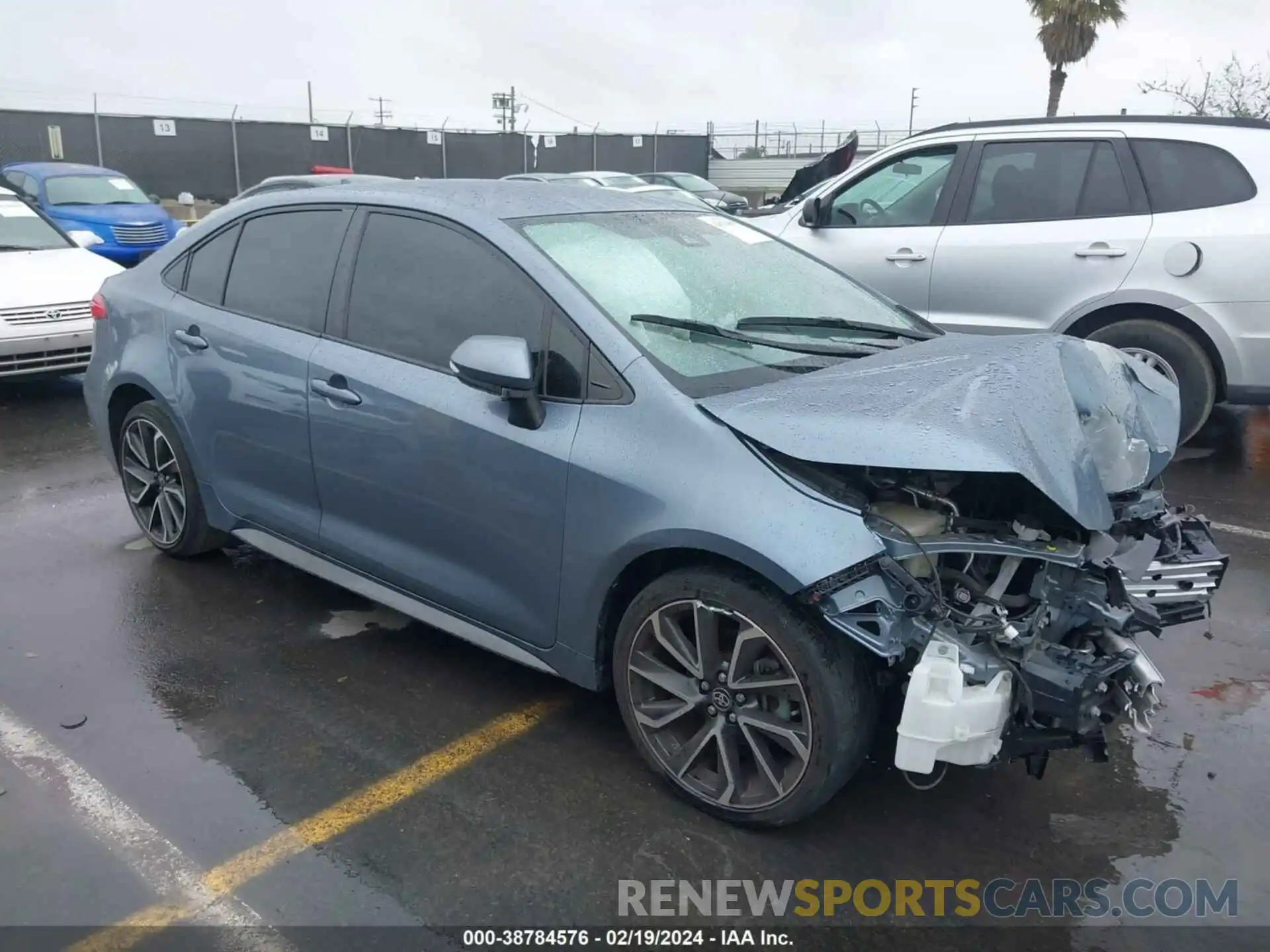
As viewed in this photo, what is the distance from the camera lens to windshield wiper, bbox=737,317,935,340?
3523 mm

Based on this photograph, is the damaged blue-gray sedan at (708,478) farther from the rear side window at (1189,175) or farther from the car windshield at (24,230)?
the car windshield at (24,230)

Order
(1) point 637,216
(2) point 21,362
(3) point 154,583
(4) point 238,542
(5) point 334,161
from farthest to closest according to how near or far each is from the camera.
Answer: (5) point 334,161 → (2) point 21,362 → (4) point 238,542 → (3) point 154,583 → (1) point 637,216

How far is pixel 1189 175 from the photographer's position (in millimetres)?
6223

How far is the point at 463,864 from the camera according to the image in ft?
9.29

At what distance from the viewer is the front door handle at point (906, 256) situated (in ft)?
22.5

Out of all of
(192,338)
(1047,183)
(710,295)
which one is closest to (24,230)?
(192,338)

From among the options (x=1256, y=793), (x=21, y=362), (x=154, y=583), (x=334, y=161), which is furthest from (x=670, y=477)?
(x=334, y=161)

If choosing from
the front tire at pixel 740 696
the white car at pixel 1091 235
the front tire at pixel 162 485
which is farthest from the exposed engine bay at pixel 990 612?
the white car at pixel 1091 235

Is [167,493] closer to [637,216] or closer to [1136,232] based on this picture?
[637,216]

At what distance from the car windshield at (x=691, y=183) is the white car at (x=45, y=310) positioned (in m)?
15.2

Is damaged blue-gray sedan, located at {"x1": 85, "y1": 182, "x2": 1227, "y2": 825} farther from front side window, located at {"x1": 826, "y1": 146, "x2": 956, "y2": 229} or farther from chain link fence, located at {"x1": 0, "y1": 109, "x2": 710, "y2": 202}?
chain link fence, located at {"x1": 0, "y1": 109, "x2": 710, "y2": 202}

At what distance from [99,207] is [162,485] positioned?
12.7m

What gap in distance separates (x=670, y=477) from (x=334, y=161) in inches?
1022

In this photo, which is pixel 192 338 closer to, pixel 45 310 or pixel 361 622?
pixel 361 622
